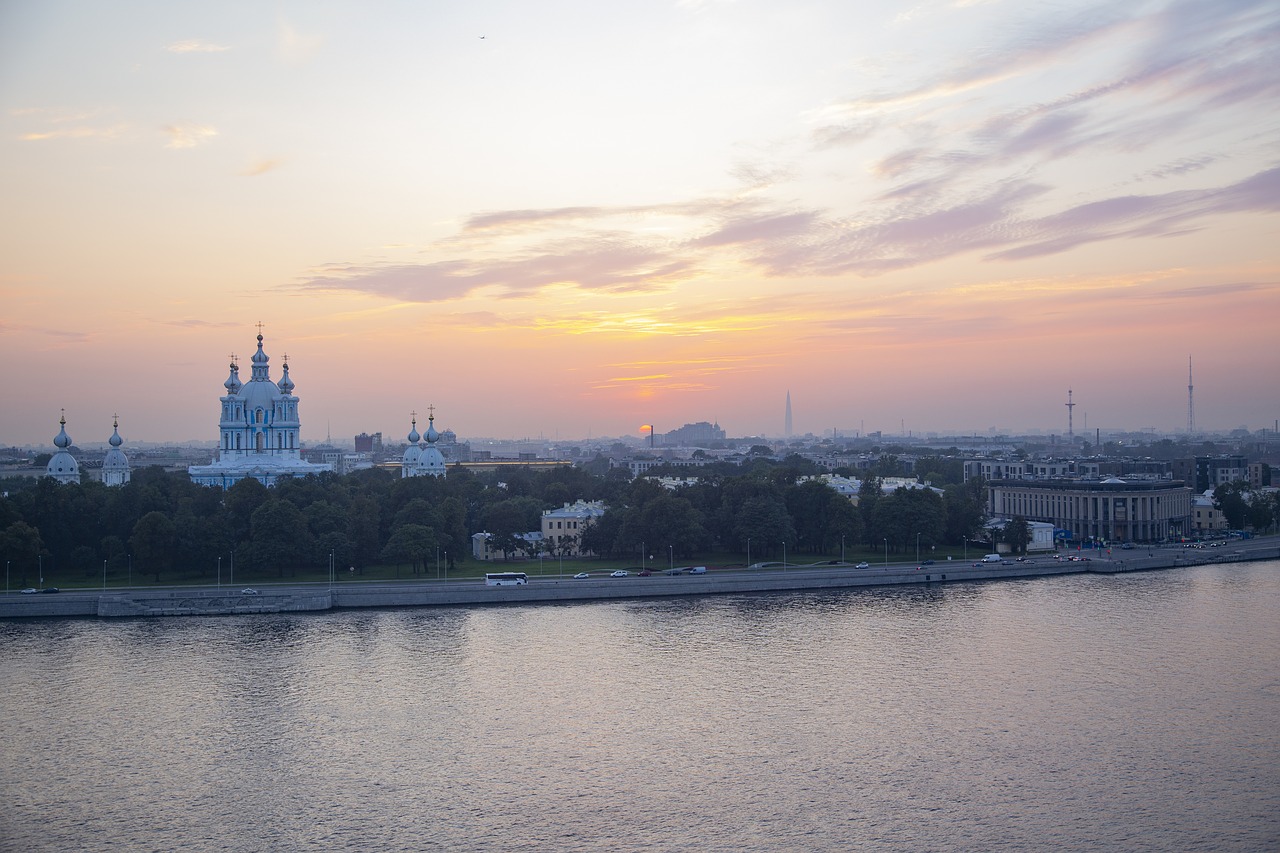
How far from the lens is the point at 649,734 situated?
1772 centimetres

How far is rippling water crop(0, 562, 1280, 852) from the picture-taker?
14297 millimetres

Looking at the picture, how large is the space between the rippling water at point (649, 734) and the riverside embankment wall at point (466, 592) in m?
1.64

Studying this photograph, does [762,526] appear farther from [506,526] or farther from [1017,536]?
[1017,536]

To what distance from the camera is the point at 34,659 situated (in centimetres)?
2302

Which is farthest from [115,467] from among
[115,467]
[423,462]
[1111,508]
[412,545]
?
[1111,508]

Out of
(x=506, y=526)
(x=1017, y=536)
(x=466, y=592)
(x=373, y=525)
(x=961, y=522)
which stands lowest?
(x=466, y=592)

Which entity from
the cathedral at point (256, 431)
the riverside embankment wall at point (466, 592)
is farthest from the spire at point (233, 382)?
the riverside embankment wall at point (466, 592)

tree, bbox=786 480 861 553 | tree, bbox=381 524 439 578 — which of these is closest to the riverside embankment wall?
tree, bbox=381 524 439 578

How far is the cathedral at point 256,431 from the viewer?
50.3m

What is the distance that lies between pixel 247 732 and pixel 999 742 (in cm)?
1151

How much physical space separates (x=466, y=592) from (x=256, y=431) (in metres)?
25.1

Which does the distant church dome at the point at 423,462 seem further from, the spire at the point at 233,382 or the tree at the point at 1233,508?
the tree at the point at 1233,508

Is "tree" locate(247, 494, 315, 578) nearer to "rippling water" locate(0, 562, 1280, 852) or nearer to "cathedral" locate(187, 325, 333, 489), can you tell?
"rippling water" locate(0, 562, 1280, 852)

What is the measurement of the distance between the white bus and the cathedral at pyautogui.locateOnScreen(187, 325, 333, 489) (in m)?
20.9
